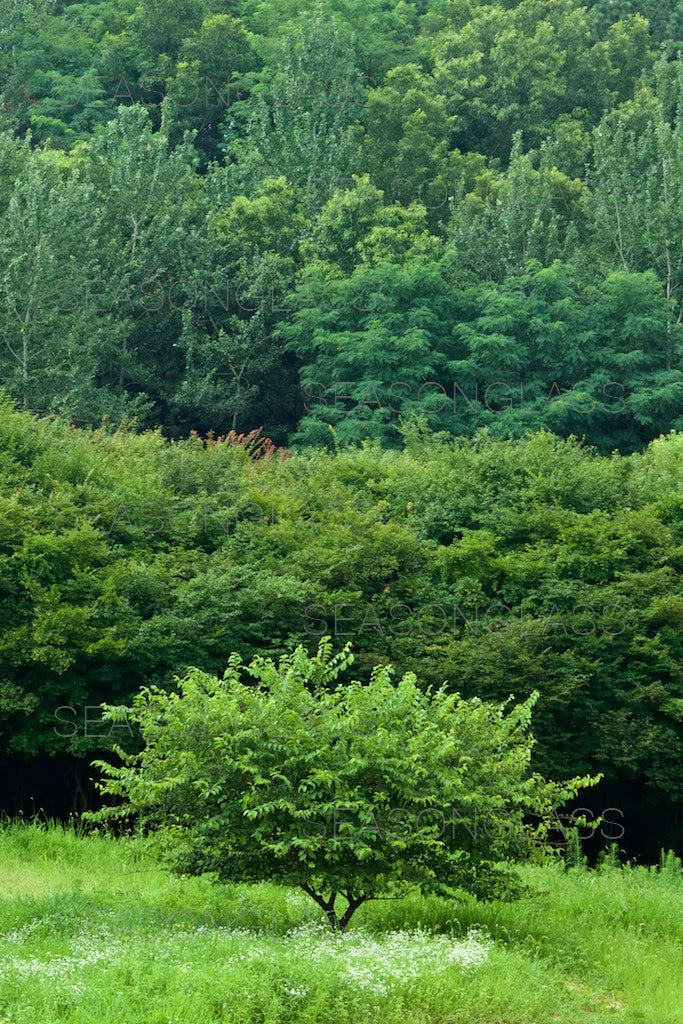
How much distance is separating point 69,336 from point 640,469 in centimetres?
2087

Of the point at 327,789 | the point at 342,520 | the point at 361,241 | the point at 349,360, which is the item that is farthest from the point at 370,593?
the point at 361,241

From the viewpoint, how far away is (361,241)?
49625 millimetres

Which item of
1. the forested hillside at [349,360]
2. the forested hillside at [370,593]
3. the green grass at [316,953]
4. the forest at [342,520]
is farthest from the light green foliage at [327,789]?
the forested hillside at [370,593]

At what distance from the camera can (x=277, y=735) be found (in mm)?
14234

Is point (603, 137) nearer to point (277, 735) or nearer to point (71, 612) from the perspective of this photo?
point (71, 612)

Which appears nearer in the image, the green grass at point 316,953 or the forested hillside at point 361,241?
the green grass at point 316,953

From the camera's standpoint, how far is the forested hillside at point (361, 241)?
46094mm

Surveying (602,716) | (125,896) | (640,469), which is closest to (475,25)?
(640,469)

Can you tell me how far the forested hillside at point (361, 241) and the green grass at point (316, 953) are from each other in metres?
26.0

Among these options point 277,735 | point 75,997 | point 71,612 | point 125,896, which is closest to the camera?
point 75,997

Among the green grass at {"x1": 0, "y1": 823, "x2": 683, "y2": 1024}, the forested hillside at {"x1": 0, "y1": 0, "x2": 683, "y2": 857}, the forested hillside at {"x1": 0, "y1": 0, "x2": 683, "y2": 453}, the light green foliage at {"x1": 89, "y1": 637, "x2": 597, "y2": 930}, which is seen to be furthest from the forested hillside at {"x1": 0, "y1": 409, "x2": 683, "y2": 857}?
the forested hillside at {"x1": 0, "y1": 0, "x2": 683, "y2": 453}

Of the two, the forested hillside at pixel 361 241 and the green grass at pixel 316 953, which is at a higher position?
the forested hillside at pixel 361 241

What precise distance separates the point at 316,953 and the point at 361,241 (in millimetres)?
38276

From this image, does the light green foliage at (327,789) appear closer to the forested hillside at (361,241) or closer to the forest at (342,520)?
the forest at (342,520)
